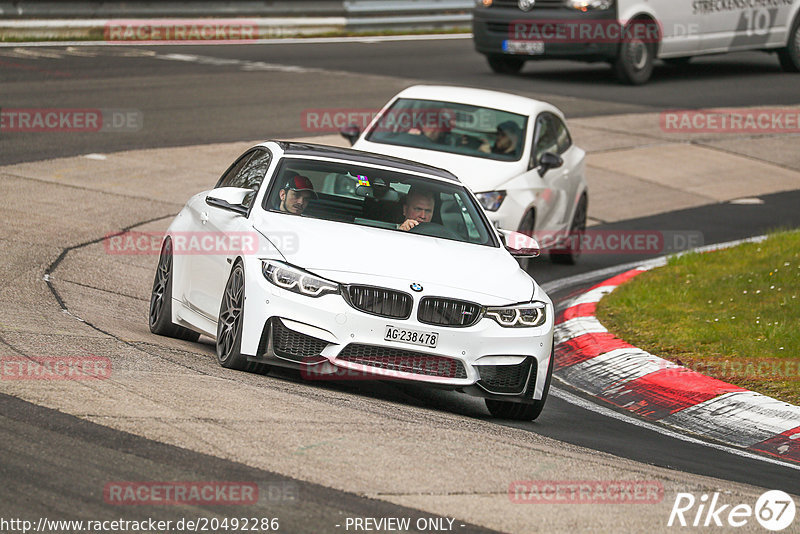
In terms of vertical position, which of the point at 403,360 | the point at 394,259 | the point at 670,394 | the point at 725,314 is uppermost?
the point at 394,259

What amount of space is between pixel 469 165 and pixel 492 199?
1.97ft

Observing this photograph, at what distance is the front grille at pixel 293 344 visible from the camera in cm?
760

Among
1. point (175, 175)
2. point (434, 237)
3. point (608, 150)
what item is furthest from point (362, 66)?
point (434, 237)

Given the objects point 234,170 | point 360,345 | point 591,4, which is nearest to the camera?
point 360,345

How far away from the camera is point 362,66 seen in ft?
84.3

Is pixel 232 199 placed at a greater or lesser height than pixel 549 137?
greater

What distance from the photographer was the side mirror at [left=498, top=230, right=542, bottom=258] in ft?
29.2

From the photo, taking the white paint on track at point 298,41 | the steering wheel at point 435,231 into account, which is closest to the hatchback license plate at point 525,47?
the white paint on track at point 298,41

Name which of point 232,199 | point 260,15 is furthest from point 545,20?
point 232,199

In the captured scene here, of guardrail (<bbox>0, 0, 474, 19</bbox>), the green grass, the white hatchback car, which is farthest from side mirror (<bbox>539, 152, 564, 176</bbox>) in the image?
guardrail (<bbox>0, 0, 474, 19</bbox>)

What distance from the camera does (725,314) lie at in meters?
11.0

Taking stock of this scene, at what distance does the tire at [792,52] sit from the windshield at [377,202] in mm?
20886

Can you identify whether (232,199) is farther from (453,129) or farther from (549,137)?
(549,137)

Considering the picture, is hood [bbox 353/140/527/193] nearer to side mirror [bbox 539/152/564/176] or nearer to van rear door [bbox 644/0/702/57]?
side mirror [bbox 539/152/564/176]
